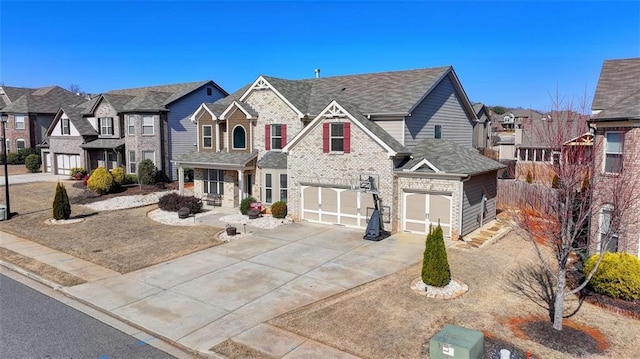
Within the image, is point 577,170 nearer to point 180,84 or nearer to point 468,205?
point 468,205

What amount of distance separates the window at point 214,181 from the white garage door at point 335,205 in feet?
23.4

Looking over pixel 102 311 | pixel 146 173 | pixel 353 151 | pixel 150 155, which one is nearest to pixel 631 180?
pixel 353 151

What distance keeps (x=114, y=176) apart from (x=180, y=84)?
13714 millimetres

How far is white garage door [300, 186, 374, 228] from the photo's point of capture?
21828 millimetres

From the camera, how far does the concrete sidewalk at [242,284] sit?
10.6 m

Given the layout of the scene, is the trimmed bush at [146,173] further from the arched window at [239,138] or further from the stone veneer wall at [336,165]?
the stone veneer wall at [336,165]

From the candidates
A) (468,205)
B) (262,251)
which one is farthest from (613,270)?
(262,251)

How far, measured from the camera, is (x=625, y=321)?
11.3 m

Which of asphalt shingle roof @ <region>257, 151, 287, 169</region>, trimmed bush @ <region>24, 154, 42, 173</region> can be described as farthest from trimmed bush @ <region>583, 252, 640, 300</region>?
trimmed bush @ <region>24, 154, 42, 173</region>

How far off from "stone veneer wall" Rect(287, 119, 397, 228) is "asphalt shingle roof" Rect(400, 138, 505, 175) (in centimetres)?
124

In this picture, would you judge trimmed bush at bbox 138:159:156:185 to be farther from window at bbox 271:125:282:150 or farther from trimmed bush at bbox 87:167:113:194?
window at bbox 271:125:282:150

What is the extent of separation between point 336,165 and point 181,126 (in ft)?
70.0

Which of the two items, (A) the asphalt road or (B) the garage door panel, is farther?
(B) the garage door panel

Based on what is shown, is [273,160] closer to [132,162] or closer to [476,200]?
[476,200]
